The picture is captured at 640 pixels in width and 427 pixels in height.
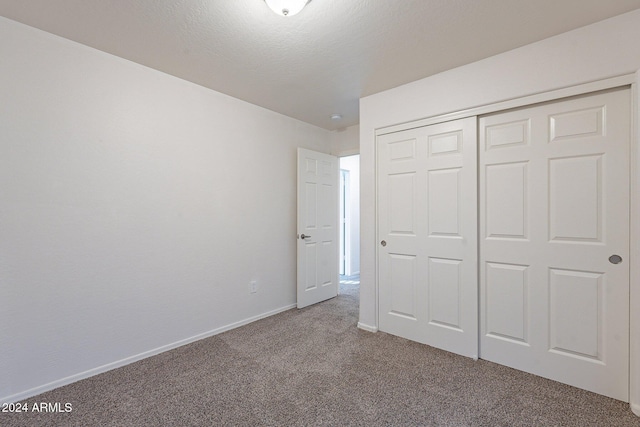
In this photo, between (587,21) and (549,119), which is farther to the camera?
(549,119)

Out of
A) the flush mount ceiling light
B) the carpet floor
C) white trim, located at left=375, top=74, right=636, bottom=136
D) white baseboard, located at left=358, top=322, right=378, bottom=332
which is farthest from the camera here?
white baseboard, located at left=358, top=322, right=378, bottom=332

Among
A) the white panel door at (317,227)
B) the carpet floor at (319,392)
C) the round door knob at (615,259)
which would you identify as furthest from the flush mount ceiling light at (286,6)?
the round door knob at (615,259)

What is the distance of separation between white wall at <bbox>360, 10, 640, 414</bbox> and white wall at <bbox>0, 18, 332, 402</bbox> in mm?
1244

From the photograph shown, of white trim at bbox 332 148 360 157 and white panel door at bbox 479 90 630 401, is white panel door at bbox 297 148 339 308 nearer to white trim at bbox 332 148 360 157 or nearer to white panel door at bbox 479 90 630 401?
white trim at bbox 332 148 360 157

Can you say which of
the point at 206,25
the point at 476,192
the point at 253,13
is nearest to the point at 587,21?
the point at 476,192

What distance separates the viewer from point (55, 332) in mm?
1981

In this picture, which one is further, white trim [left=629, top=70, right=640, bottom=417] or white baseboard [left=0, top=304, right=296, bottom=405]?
white baseboard [left=0, top=304, right=296, bottom=405]

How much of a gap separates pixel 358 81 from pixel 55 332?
9.94ft

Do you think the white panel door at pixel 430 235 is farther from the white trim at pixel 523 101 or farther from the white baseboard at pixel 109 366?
the white baseboard at pixel 109 366

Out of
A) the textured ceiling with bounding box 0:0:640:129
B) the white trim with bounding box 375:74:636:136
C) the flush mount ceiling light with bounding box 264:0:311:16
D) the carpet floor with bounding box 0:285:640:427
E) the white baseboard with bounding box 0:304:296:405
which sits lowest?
the carpet floor with bounding box 0:285:640:427

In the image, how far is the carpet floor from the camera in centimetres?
169

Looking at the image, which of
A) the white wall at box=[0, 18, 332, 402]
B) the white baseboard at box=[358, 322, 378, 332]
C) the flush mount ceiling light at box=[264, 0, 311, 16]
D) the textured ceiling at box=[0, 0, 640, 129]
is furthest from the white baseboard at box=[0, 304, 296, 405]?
the flush mount ceiling light at box=[264, 0, 311, 16]

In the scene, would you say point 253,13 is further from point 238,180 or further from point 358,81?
point 238,180

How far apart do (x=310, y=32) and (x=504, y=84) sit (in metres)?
1.50
